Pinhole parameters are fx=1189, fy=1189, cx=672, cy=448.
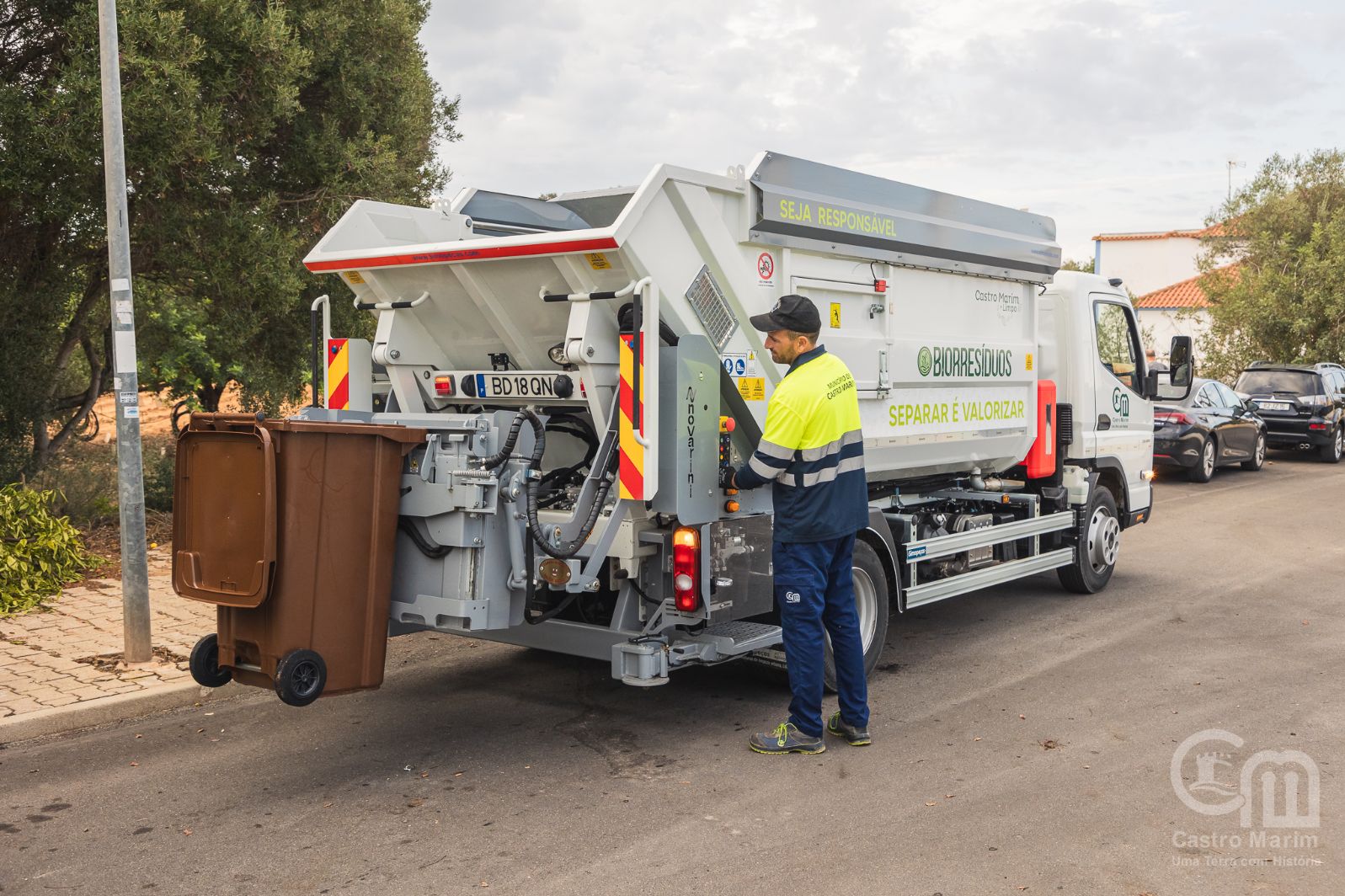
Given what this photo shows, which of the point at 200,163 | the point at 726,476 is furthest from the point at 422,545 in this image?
the point at 200,163

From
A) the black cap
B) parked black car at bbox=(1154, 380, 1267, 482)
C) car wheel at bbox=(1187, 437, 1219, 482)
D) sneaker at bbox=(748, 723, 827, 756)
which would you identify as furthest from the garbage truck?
car wheel at bbox=(1187, 437, 1219, 482)

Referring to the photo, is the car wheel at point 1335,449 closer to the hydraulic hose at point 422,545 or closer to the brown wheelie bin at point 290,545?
the hydraulic hose at point 422,545

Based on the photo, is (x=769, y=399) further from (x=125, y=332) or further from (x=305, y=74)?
(x=305, y=74)

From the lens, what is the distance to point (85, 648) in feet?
23.0

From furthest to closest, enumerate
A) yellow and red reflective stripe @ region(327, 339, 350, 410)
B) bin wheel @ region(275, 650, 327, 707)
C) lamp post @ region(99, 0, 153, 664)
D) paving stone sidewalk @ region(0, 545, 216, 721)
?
lamp post @ region(99, 0, 153, 664) < yellow and red reflective stripe @ region(327, 339, 350, 410) < paving stone sidewalk @ region(0, 545, 216, 721) < bin wheel @ region(275, 650, 327, 707)

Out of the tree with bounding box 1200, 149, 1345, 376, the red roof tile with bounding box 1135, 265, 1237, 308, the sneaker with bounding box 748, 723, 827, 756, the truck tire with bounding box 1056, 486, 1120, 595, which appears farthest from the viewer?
the red roof tile with bounding box 1135, 265, 1237, 308

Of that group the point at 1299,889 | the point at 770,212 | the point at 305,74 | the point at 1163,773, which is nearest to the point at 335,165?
the point at 305,74

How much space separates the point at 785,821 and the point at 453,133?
933 centimetres

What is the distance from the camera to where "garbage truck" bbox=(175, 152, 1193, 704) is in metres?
5.01

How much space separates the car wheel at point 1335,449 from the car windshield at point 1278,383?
92 cm

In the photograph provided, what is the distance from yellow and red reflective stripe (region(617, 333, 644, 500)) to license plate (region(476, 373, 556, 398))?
0.60 meters

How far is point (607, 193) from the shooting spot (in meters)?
6.20

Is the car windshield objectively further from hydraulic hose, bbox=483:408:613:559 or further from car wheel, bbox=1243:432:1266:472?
hydraulic hose, bbox=483:408:613:559

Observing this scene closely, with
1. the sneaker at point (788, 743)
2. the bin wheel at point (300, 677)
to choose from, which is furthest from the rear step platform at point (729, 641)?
the bin wheel at point (300, 677)
